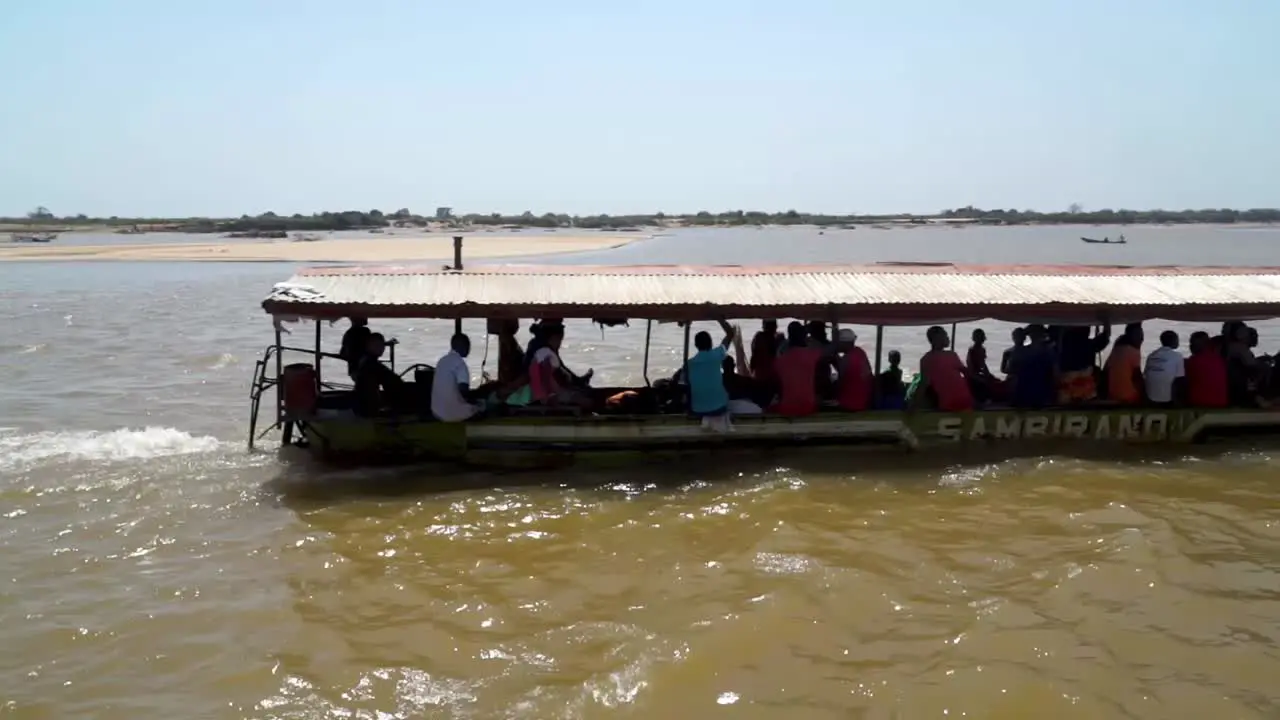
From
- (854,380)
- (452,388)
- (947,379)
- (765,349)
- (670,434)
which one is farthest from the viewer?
(765,349)

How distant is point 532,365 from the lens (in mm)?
9227

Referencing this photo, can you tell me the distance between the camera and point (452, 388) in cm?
902

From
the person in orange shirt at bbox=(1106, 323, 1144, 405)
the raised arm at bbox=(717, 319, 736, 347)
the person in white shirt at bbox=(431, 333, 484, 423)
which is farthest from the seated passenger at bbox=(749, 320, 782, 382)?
the person in orange shirt at bbox=(1106, 323, 1144, 405)

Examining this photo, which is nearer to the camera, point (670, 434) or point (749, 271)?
point (670, 434)

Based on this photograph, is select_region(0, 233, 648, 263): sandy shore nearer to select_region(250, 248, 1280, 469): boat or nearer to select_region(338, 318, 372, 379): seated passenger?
select_region(338, 318, 372, 379): seated passenger

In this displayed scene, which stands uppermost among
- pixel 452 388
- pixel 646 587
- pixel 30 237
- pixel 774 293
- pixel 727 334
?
pixel 30 237

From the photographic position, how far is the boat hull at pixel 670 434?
9164mm

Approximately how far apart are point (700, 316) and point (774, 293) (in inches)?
31.2

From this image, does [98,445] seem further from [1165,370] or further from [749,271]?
[1165,370]

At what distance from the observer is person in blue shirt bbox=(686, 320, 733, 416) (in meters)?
9.09

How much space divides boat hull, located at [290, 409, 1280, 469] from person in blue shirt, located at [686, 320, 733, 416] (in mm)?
189

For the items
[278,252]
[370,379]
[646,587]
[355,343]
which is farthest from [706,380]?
[278,252]

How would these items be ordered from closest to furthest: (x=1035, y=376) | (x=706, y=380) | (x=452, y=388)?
(x=452, y=388) → (x=706, y=380) → (x=1035, y=376)

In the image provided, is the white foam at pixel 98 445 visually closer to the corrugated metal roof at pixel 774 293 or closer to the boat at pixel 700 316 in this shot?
the boat at pixel 700 316
